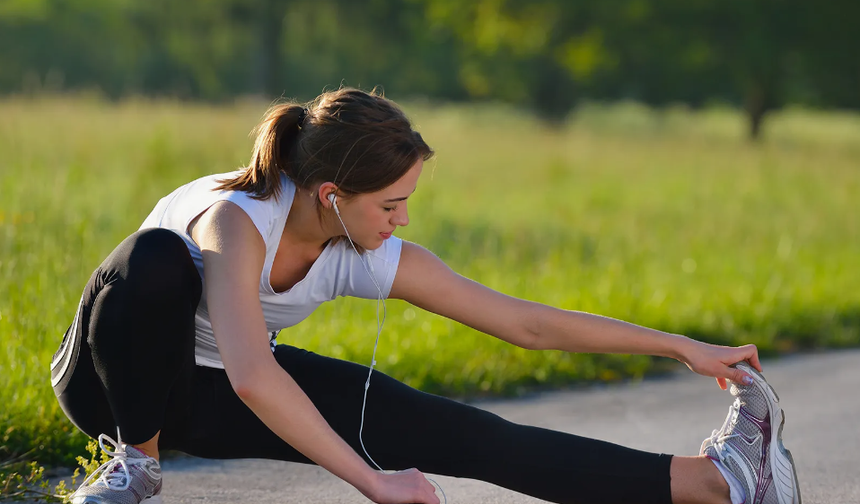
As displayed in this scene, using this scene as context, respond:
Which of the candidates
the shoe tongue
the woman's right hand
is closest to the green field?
the woman's right hand

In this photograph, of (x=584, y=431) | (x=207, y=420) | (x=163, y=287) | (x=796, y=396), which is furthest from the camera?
(x=796, y=396)

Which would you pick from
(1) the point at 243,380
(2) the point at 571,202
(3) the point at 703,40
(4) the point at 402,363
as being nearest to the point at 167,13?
(3) the point at 703,40

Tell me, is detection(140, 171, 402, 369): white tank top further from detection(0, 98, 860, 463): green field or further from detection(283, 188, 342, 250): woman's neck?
detection(0, 98, 860, 463): green field

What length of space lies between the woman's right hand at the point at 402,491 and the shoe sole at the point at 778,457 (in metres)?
1.01

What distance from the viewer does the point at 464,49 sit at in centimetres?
3475

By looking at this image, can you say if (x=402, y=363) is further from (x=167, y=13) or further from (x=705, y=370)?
(x=167, y=13)

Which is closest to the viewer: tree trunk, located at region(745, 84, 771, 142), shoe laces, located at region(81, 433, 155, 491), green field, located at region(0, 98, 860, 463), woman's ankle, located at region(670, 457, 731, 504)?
shoe laces, located at region(81, 433, 155, 491)

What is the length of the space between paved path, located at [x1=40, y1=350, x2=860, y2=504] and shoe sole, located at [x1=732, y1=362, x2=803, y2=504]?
59 centimetres

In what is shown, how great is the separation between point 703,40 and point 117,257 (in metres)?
24.0

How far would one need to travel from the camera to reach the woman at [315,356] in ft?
7.61

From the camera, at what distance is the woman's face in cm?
249

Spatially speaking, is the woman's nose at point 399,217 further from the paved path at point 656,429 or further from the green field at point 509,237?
the paved path at point 656,429

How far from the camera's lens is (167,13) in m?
35.0

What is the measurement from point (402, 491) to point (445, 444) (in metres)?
0.52
